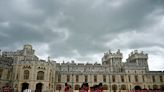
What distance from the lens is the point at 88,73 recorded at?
251ft

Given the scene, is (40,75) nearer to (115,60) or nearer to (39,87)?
(39,87)

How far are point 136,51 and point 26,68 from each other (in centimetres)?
4838

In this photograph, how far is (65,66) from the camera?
78.2 metres

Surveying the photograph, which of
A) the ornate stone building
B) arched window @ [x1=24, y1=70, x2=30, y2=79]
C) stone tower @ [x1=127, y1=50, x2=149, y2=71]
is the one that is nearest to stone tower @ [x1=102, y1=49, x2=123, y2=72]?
the ornate stone building

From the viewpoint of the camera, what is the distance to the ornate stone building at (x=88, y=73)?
61.9 metres

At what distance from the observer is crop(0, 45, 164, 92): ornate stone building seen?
61.9m

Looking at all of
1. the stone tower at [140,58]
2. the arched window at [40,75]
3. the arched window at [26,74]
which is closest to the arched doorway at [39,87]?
the arched window at [40,75]

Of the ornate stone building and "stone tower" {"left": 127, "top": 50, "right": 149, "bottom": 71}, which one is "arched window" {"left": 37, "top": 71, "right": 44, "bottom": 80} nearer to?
the ornate stone building

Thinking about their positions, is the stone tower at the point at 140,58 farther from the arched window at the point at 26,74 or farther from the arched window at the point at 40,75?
the arched window at the point at 26,74

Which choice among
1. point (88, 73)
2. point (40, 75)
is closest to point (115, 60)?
point (88, 73)

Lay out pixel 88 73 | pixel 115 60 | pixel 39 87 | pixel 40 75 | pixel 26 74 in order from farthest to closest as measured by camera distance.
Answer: pixel 115 60
pixel 88 73
pixel 39 87
pixel 40 75
pixel 26 74

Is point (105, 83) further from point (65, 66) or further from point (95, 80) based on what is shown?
point (65, 66)

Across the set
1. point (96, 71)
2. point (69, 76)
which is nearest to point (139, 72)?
point (96, 71)

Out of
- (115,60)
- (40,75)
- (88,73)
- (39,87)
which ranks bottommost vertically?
(39,87)
